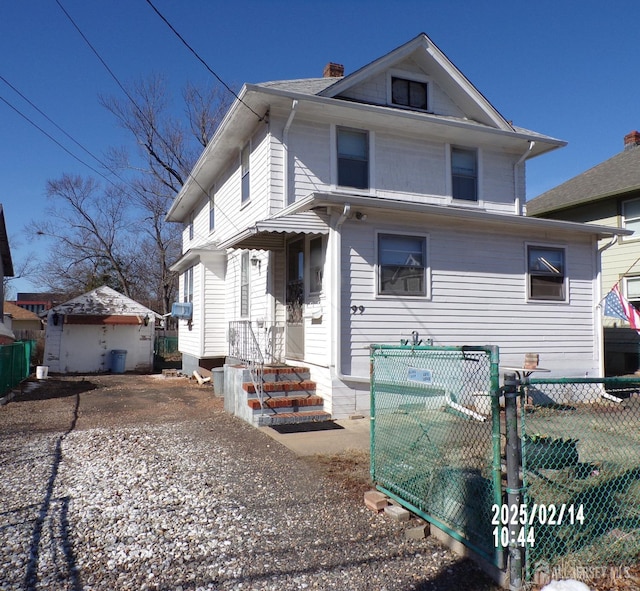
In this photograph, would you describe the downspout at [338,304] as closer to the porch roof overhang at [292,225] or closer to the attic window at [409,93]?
the porch roof overhang at [292,225]

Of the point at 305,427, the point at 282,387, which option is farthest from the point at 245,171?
the point at 305,427

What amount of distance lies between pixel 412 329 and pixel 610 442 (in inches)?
170

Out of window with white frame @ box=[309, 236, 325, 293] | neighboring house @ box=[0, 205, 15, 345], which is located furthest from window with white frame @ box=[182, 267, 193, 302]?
window with white frame @ box=[309, 236, 325, 293]

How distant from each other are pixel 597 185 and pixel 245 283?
12.4 metres

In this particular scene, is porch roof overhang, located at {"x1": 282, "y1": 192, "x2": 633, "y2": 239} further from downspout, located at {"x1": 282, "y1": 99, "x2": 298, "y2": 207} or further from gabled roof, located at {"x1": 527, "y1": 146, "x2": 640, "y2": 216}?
gabled roof, located at {"x1": 527, "y1": 146, "x2": 640, "y2": 216}

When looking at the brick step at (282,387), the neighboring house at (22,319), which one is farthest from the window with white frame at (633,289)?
the neighboring house at (22,319)

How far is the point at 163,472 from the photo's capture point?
593 cm

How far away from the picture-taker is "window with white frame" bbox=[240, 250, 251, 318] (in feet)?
41.3

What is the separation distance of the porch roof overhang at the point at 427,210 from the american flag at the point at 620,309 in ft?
4.51

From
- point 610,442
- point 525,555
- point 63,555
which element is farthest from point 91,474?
point 610,442

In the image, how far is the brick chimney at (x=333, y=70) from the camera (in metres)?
14.2

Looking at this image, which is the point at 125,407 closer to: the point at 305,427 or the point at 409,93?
the point at 305,427

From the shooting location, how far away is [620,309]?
10969 mm

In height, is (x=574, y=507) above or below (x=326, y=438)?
above
